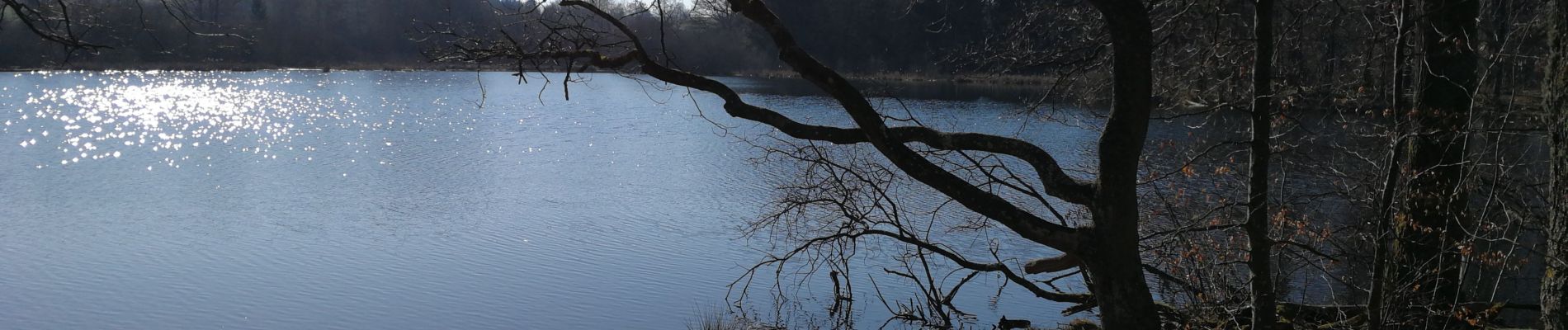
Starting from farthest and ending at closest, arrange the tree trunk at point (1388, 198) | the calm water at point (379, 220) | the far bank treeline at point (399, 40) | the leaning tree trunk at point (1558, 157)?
the far bank treeline at point (399, 40), the calm water at point (379, 220), the tree trunk at point (1388, 198), the leaning tree trunk at point (1558, 157)

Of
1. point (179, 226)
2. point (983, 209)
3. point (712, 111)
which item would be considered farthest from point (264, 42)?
point (983, 209)

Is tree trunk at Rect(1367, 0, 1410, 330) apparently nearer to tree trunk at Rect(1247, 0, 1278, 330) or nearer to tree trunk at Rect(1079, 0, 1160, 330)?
tree trunk at Rect(1247, 0, 1278, 330)

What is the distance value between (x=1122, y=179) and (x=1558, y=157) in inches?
61.3

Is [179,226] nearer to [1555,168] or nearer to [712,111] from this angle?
[1555,168]

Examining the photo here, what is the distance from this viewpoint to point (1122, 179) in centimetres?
506

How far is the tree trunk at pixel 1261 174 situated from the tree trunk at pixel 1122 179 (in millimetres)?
1558

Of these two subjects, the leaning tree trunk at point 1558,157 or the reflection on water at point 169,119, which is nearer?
the leaning tree trunk at point 1558,157

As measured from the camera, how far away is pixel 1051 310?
955 cm

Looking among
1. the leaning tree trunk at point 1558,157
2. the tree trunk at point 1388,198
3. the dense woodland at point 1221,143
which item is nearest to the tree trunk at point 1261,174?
the dense woodland at point 1221,143

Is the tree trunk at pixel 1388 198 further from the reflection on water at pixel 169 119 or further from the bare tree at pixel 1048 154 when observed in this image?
the reflection on water at pixel 169 119

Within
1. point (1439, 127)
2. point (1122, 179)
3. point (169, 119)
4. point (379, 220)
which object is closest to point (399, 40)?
point (169, 119)

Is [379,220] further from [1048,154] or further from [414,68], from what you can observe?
[414,68]

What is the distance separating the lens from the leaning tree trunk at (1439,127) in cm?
602

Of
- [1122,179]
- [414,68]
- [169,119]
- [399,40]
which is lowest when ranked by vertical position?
[169,119]
